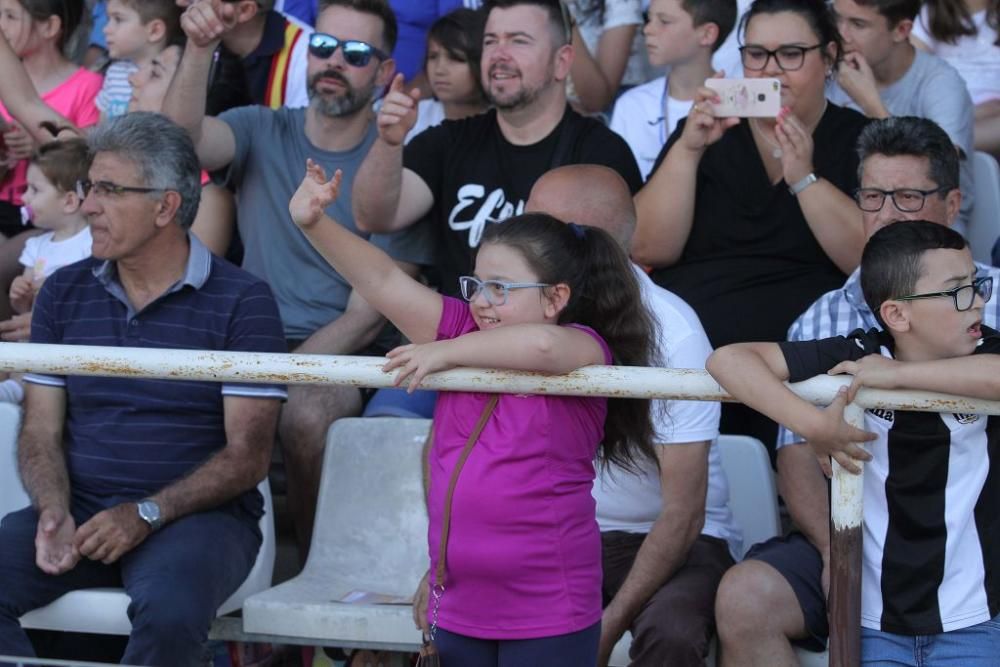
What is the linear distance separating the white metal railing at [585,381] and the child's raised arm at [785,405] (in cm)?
2

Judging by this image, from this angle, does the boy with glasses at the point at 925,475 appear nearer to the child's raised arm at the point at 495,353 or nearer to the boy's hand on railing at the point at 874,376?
the boy's hand on railing at the point at 874,376

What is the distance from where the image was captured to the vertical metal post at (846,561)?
251 cm

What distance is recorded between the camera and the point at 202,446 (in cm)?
391

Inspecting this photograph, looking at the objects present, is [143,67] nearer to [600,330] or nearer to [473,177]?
[473,177]

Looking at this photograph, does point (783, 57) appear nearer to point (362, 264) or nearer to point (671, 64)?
point (671, 64)

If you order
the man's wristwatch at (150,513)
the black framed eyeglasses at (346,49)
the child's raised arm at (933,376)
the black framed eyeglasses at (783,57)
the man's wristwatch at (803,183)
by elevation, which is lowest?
the man's wristwatch at (150,513)

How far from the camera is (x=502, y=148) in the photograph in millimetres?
4820

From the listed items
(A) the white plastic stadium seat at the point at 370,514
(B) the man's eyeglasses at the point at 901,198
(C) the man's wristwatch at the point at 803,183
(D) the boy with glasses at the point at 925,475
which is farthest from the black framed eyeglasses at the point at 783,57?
(D) the boy with glasses at the point at 925,475

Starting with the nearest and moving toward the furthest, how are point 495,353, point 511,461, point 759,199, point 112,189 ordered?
1. point 495,353
2. point 511,461
3. point 112,189
4. point 759,199

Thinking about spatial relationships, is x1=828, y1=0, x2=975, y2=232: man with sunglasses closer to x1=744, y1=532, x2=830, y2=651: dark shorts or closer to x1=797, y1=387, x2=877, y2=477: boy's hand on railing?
x1=744, y1=532, x2=830, y2=651: dark shorts

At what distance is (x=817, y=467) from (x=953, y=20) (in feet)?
8.84

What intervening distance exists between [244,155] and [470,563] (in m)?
2.61

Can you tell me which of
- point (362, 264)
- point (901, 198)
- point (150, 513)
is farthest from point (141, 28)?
point (362, 264)

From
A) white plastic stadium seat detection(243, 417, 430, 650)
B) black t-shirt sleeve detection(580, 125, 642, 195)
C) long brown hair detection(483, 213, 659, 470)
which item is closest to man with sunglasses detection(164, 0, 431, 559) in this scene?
white plastic stadium seat detection(243, 417, 430, 650)
